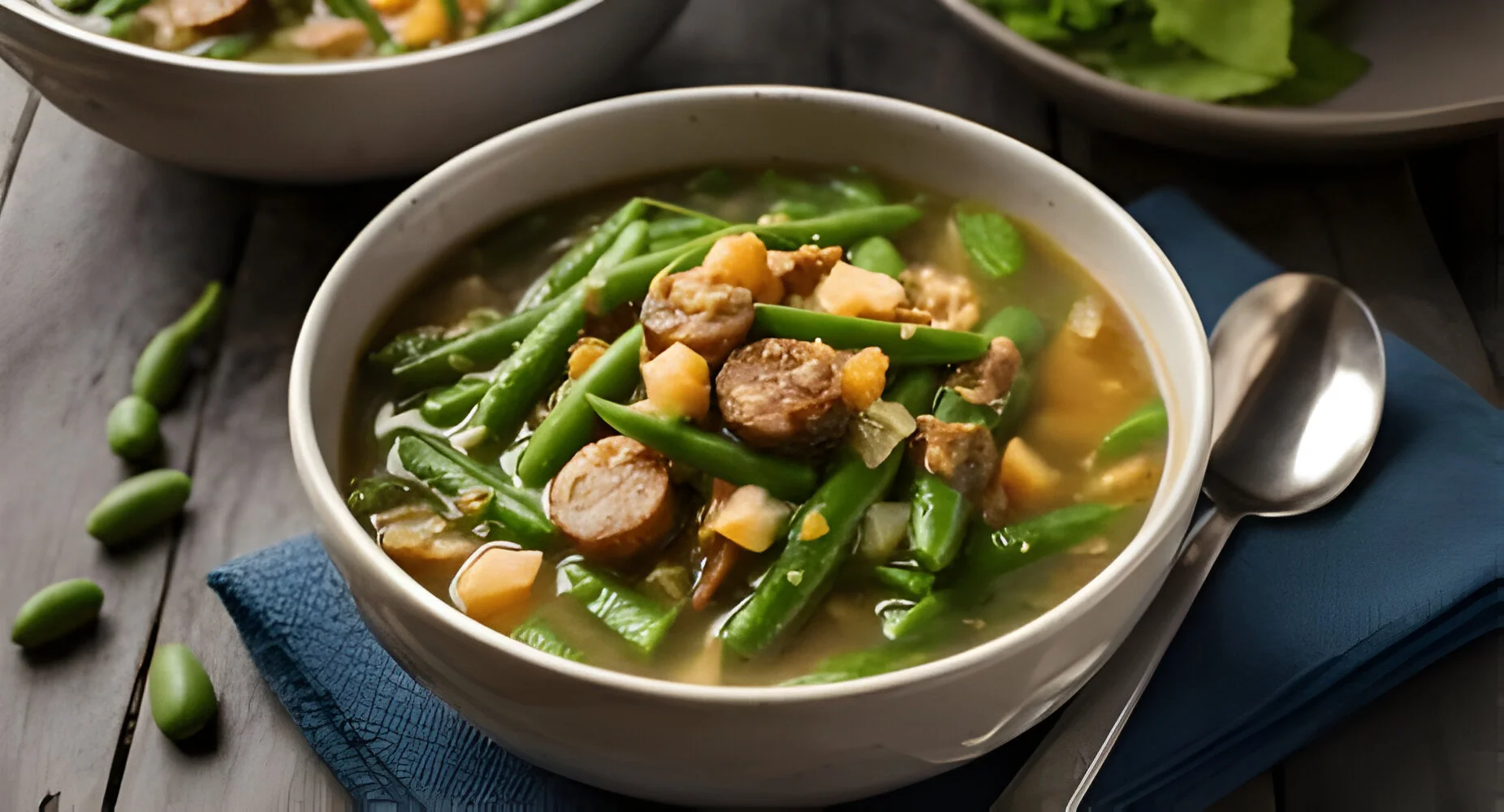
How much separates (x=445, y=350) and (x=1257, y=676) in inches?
45.7

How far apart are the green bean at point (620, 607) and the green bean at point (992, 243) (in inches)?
29.3

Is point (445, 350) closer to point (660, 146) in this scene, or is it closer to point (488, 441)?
point (488, 441)

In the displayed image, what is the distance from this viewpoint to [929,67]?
292 centimetres

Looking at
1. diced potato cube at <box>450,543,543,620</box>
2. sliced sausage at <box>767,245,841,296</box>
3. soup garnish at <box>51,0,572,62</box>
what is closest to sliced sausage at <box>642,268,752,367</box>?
sliced sausage at <box>767,245,841,296</box>

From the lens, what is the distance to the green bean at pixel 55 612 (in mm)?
A: 1857

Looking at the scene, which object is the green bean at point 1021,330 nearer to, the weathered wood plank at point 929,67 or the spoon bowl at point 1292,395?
the spoon bowl at point 1292,395

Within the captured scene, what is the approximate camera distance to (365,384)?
69.6 inches

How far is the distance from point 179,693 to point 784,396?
36.9 inches

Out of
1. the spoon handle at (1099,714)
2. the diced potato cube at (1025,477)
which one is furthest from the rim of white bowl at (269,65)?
the spoon handle at (1099,714)

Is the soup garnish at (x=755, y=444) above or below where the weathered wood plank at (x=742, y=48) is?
above

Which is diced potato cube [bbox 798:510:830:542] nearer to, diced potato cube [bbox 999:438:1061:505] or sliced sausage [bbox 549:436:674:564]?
sliced sausage [bbox 549:436:674:564]

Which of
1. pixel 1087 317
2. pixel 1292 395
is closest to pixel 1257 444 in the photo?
pixel 1292 395

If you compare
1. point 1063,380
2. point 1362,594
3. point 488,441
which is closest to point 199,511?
point 488,441

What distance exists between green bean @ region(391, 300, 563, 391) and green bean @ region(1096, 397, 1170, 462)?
774 millimetres
